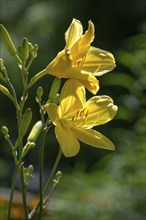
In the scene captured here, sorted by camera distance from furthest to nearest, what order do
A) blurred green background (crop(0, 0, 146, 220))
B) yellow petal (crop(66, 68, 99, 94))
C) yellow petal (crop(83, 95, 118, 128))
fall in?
blurred green background (crop(0, 0, 146, 220)) → yellow petal (crop(83, 95, 118, 128)) → yellow petal (crop(66, 68, 99, 94))

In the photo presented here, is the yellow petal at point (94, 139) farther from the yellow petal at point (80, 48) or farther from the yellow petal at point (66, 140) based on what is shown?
the yellow petal at point (80, 48)

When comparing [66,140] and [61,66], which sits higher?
[61,66]

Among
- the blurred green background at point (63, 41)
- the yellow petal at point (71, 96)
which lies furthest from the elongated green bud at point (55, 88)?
the blurred green background at point (63, 41)

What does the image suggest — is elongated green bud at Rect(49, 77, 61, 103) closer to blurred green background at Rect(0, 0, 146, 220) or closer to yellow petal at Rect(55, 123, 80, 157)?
yellow petal at Rect(55, 123, 80, 157)

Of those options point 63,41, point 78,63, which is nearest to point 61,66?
point 78,63

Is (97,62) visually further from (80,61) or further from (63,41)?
(63,41)

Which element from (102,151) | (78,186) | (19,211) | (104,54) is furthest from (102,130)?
(104,54)

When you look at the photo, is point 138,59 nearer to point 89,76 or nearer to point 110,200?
point 110,200

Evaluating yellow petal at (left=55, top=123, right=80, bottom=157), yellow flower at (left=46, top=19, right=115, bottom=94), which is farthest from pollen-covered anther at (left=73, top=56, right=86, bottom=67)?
yellow petal at (left=55, top=123, right=80, bottom=157)
